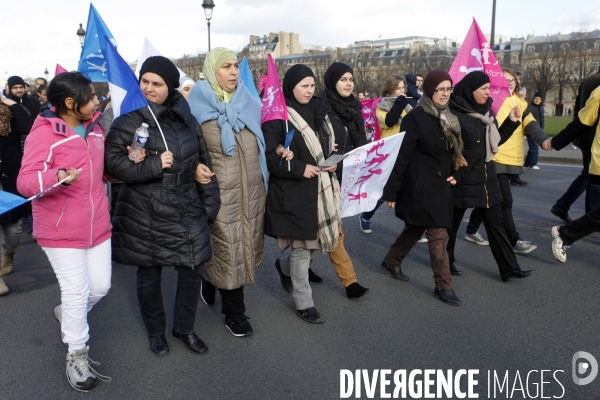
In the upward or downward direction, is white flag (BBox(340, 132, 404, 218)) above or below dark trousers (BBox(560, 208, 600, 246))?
above

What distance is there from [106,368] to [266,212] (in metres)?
1.49

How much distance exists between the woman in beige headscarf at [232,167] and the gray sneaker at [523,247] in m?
3.18

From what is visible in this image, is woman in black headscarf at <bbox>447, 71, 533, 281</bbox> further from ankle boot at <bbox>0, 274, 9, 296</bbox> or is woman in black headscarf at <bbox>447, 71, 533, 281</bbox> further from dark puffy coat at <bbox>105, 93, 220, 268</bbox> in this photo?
ankle boot at <bbox>0, 274, 9, 296</bbox>

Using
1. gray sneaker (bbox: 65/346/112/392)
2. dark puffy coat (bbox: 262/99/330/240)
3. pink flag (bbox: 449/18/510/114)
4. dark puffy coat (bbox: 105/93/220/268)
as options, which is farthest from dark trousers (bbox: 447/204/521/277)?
gray sneaker (bbox: 65/346/112/392)

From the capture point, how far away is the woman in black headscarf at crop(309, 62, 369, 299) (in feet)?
13.5

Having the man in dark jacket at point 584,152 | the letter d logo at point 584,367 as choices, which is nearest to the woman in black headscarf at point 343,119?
the letter d logo at point 584,367

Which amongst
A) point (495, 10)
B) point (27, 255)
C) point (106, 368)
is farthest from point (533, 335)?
point (495, 10)

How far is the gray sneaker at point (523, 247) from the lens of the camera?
18.4 feet

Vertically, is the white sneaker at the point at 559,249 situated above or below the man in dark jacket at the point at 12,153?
below

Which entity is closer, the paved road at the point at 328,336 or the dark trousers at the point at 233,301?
the paved road at the point at 328,336

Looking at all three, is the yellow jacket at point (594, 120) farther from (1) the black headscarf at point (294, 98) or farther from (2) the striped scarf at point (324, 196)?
(1) the black headscarf at point (294, 98)

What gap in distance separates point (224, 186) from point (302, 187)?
0.60 metres

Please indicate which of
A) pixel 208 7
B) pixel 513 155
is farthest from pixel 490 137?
pixel 208 7

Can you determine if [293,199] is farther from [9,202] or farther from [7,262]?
[7,262]
